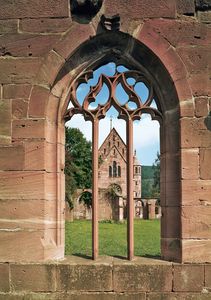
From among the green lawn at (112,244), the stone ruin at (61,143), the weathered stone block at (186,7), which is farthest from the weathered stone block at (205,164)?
the green lawn at (112,244)

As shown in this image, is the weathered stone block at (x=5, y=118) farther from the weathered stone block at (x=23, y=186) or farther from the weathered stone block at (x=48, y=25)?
the weathered stone block at (x=48, y=25)

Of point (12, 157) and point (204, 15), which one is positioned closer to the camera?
point (12, 157)

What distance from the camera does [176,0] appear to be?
506 centimetres

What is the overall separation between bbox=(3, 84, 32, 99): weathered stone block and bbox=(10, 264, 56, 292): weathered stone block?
2014mm

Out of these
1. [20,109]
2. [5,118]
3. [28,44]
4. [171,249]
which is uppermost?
[28,44]

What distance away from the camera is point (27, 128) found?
16.2ft

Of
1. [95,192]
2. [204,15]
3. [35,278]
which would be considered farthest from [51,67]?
[35,278]

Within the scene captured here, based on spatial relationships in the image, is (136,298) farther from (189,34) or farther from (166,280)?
(189,34)

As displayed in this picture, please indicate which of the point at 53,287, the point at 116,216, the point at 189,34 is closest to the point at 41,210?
the point at 53,287

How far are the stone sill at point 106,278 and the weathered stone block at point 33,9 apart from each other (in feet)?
9.84

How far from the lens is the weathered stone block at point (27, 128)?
4934 millimetres

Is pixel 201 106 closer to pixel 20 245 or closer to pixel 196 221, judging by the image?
pixel 196 221

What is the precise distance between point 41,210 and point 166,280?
1.68 meters

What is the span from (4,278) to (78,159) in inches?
1187
